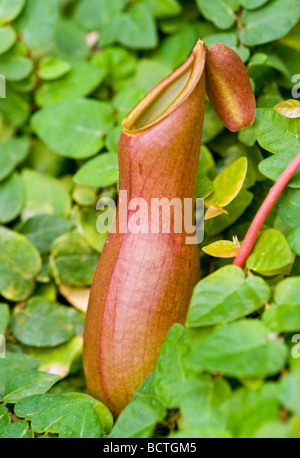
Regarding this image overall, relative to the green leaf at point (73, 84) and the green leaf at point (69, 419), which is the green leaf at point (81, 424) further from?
the green leaf at point (73, 84)

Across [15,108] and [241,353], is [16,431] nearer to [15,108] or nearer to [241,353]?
[241,353]

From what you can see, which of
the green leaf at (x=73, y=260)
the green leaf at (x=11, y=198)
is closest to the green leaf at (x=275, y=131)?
the green leaf at (x=73, y=260)

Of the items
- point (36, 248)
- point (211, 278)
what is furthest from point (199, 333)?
point (36, 248)

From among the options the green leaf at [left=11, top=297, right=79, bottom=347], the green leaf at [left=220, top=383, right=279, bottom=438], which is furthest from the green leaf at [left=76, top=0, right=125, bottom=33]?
the green leaf at [left=220, top=383, right=279, bottom=438]

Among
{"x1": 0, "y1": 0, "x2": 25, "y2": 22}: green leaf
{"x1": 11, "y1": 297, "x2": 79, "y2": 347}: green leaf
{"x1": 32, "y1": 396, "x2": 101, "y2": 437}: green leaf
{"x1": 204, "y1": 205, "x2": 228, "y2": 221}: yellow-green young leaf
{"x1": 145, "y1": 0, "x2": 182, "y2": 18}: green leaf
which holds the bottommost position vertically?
{"x1": 11, "y1": 297, "x2": 79, "y2": 347}: green leaf

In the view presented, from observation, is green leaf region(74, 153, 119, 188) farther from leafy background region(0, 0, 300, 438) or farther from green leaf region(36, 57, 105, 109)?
green leaf region(36, 57, 105, 109)

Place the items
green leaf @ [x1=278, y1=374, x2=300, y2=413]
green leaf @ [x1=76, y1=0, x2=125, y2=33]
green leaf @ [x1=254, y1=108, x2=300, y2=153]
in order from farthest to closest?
green leaf @ [x1=76, y1=0, x2=125, y2=33]
green leaf @ [x1=254, y1=108, x2=300, y2=153]
green leaf @ [x1=278, y1=374, x2=300, y2=413]

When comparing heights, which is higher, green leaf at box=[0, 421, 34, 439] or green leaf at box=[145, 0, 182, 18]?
green leaf at box=[145, 0, 182, 18]

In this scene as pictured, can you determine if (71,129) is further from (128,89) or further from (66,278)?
(66,278)
